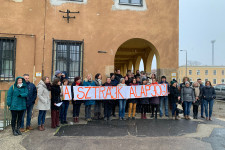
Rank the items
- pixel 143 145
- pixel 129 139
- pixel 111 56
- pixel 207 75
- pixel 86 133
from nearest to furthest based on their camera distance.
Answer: pixel 143 145 < pixel 129 139 < pixel 86 133 < pixel 111 56 < pixel 207 75

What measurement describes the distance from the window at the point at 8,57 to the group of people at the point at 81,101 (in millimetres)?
2185

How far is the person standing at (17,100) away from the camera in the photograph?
489 centimetres

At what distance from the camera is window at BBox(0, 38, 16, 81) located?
772 centimetres

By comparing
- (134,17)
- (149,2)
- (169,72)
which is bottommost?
(169,72)

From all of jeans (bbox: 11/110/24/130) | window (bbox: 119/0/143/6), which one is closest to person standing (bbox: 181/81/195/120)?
Answer: window (bbox: 119/0/143/6)

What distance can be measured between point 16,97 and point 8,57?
149 inches

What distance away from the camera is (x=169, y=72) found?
8805 millimetres

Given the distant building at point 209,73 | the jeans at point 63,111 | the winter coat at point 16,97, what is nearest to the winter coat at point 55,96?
the jeans at point 63,111

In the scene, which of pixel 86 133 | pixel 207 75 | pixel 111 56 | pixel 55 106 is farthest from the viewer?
pixel 207 75

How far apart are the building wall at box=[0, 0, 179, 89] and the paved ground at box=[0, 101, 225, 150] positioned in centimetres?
312

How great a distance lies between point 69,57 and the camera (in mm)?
8273

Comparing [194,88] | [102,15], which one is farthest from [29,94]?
[194,88]

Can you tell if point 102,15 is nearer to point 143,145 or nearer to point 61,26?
point 61,26

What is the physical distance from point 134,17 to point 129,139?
615 centimetres
